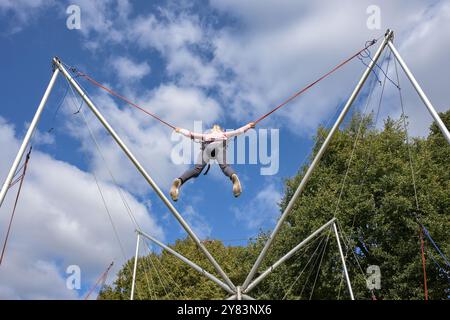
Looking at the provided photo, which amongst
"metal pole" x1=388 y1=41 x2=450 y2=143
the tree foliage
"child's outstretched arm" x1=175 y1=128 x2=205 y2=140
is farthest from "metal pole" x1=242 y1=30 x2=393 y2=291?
the tree foliage

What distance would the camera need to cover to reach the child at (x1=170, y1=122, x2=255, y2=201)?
386 inches

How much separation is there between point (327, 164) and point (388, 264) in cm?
638

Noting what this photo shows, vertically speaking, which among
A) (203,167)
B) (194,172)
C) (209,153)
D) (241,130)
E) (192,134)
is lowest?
(194,172)

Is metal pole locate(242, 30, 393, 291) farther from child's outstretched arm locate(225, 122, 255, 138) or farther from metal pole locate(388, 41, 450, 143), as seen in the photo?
child's outstretched arm locate(225, 122, 255, 138)

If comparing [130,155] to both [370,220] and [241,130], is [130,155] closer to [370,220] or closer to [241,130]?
[241,130]

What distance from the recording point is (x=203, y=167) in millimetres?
9984

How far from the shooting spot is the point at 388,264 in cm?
2036

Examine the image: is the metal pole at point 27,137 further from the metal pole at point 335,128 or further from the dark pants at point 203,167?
the metal pole at point 335,128

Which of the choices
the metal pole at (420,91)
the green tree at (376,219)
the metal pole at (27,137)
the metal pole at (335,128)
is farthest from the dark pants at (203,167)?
the green tree at (376,219)

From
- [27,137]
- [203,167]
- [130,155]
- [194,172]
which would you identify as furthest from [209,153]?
[27,137]

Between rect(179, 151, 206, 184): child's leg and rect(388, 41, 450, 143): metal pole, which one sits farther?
rect(179, 151, 206, 184): child's leg

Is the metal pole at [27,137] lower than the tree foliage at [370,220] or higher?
lower

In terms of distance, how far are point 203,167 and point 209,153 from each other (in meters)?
0.31

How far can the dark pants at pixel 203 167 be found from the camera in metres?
9.88
